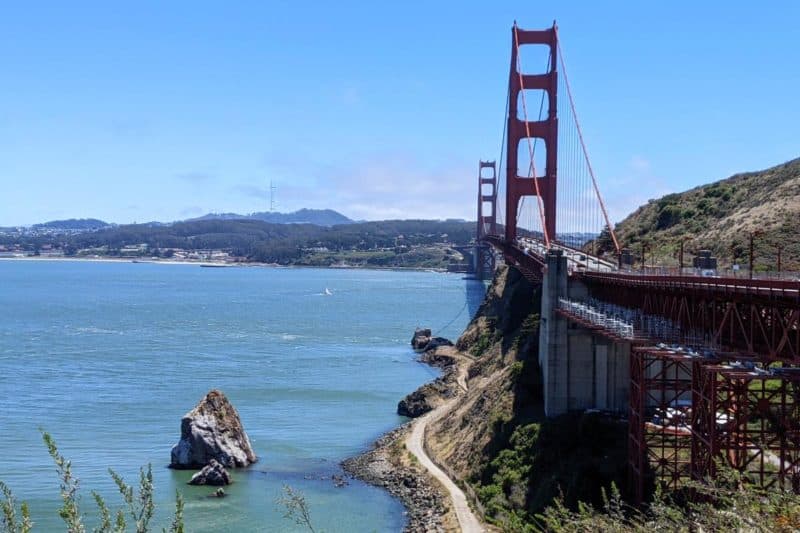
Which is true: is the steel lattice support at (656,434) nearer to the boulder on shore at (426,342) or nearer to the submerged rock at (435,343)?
the submerged rock at (435,343)

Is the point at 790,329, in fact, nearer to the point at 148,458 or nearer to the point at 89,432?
the point at 148,458

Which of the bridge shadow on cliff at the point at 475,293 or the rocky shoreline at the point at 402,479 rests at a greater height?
the bridge shadow on cliff at the point at 475,293

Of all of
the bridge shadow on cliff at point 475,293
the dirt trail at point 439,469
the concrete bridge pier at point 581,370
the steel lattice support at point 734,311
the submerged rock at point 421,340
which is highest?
the steel lattice support at point 734,311

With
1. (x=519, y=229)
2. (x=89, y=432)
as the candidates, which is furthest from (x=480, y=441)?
(x=519, y=229)

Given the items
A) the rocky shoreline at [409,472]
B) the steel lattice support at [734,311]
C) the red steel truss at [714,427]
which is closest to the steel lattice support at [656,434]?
the red steel truss at [714,427]

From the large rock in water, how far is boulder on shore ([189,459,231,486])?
5.57 feet

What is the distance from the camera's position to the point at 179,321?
9981 cm

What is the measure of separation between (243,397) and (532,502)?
2797cm

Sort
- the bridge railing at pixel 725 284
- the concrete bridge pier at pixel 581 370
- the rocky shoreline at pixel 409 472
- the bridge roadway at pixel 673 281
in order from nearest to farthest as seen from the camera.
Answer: the bridge railing at pixel 725 284
the bridge roadway at pixel 673 281
the rocky shoreline at pixel 409 472
the concrete bridge pier at pixel 581 370

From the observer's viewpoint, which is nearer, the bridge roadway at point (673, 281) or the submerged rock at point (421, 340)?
the bridge roadway at point (673, 281)

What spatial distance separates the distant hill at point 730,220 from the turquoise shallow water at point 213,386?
58.2ft

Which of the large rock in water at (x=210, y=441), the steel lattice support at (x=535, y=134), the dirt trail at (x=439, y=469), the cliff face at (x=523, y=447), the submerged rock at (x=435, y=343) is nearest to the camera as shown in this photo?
the cliff face at (x=523, y=447)

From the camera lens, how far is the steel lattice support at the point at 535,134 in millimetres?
55375

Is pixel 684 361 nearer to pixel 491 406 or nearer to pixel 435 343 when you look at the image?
pixel 491 406
